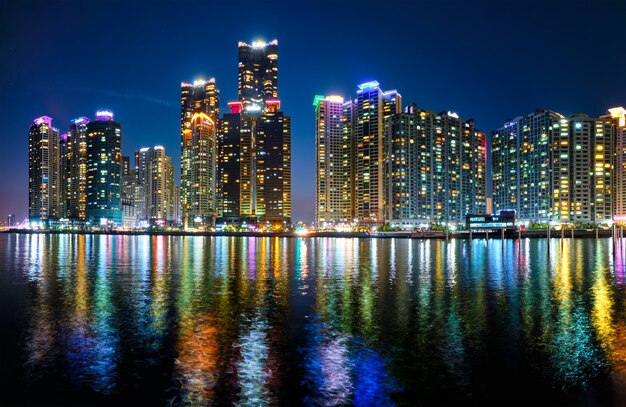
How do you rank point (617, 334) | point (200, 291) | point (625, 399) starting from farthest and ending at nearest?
point (200, 291) → point (617, 334) → point (625, 399)

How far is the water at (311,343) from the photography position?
1592 cm

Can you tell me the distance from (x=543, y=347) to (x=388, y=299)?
44.0ft

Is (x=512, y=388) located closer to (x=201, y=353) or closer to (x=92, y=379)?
(x=201, y=353)

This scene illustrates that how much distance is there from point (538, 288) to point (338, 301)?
64.6ft

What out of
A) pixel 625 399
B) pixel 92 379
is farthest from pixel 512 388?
pixel 92 379

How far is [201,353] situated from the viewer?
20.0 meters

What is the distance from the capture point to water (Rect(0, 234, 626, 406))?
15.9 m

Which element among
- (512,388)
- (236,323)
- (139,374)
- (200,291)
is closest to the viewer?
(512,388)

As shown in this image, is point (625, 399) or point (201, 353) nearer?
point (625, 399)

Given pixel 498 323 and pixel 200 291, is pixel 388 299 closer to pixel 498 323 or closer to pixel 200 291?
pixel 498 323

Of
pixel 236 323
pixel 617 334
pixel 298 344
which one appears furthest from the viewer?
pixel 236 323

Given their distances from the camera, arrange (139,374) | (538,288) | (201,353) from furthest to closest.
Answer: (538,288), (201,353), (139,374)

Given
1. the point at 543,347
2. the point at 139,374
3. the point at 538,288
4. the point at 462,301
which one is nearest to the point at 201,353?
the point at 139,374

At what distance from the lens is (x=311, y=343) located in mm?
21750
